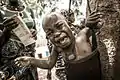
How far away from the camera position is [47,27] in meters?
1.21

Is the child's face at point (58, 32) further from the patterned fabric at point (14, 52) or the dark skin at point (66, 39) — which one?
the patterned fabric at point (14, 52)

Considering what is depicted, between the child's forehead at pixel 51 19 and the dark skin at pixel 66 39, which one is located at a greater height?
the child's forehead at pixel 51 19

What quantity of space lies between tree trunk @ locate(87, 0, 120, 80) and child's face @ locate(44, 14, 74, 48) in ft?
0.52

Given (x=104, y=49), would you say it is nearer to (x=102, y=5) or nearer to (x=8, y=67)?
(x=102, y=5)

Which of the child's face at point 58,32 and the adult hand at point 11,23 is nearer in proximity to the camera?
the child's face at point 58,32

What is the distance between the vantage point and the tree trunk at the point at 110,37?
44.4 inches

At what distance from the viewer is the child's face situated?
3.91 feet

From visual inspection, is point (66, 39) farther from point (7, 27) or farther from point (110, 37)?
point (7, 27)

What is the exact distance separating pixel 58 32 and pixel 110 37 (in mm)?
243

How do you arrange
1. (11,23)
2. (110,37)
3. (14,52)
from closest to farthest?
(110,37), (11,23), (14,52)

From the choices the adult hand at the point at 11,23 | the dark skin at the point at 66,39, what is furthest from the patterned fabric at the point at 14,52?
the dark skin at the point at 66,39

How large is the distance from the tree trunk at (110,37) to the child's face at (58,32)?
16 cm

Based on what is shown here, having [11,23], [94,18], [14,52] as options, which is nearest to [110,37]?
[94,18]

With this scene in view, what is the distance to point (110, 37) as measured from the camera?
3.75ft
